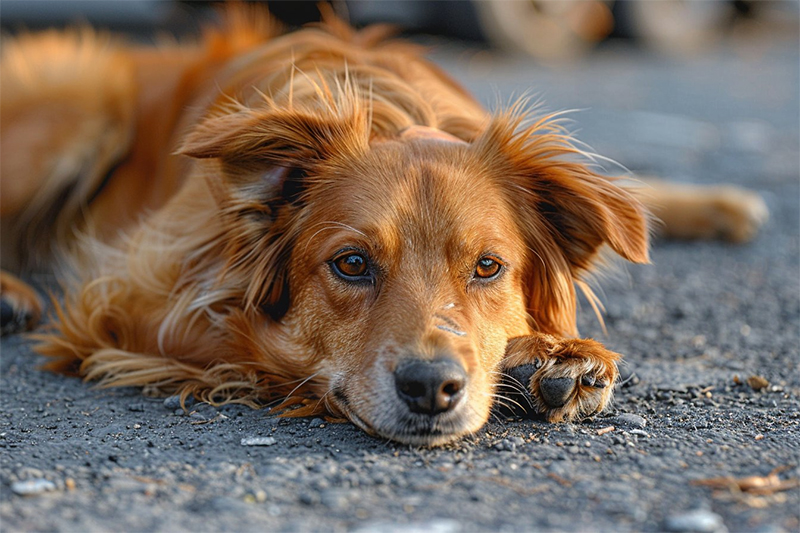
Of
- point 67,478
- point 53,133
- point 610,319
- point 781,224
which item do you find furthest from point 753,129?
point 67,478

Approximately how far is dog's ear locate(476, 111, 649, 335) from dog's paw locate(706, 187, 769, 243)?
2573mm

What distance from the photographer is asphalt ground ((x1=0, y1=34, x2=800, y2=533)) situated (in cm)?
246

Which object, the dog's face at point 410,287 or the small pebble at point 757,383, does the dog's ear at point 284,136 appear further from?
the small pebble at point 757,383

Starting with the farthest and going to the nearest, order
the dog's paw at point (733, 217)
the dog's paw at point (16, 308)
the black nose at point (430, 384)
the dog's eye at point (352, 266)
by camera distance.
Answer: the dog's paw at point (733, 217) < the dog's paw at point (16, 308) < the dog's eye at point (352, 266) < the black nose at point (430, 384)

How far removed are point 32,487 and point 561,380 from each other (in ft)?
5.73

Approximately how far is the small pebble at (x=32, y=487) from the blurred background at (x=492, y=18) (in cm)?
625

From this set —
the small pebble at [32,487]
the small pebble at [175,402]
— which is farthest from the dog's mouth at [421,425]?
the small pebble at [32,487]

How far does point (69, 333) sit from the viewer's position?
3.95 m

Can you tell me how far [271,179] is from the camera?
11.8 feet

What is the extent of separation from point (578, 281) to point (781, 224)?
331 cm

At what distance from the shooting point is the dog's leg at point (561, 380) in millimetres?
3242

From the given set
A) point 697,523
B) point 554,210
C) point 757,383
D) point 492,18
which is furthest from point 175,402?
point 492,18

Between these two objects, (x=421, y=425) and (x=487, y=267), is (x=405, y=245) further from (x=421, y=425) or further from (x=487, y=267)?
(x=421, y=425)

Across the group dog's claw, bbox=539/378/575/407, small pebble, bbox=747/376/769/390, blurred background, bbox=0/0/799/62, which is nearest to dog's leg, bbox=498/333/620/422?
dog's claw, bbox=539/378/575/407
